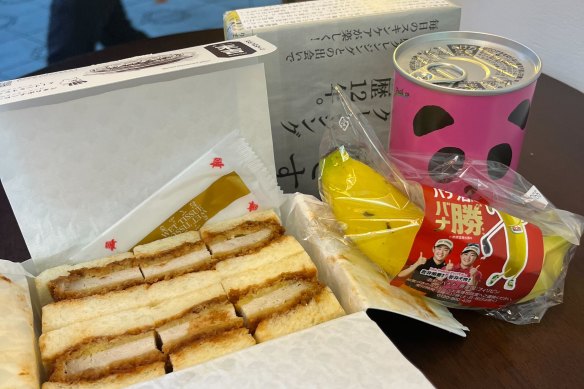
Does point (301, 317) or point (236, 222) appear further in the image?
point (236, 222)

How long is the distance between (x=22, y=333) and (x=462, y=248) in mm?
725

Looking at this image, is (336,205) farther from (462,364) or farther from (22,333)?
(22,333)

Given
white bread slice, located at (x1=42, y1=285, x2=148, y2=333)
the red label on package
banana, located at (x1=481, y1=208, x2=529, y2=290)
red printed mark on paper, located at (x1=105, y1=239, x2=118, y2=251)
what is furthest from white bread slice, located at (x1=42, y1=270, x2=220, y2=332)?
banana, located at (x1=481, y1=208, x2=529, y2=290)

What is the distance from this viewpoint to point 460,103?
887 mm

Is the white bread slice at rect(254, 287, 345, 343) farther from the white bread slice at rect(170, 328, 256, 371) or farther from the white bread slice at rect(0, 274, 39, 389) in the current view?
the white bread slice at rect(0, 274, 39, 389)

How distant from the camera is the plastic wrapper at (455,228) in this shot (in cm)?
83

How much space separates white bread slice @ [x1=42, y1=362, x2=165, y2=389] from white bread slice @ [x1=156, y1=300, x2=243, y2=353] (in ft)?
0.15

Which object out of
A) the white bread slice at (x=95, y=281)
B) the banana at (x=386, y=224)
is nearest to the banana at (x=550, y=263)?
the banana at (x=386, y=224)

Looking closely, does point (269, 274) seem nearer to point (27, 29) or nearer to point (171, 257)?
point (171, 257)

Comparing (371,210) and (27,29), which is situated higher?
(371,210)

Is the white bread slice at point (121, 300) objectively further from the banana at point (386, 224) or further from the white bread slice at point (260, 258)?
the banana at point (386, 224)

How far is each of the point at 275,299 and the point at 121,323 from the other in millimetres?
271

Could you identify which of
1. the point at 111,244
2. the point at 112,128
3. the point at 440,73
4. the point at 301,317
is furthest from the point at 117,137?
the point at 440,73

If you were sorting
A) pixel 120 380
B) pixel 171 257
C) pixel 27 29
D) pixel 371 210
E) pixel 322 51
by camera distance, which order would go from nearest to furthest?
pixel 120 380 < pixel 371 210 < pixel 171 257 < pixel 322 51 < pixel 27 29
